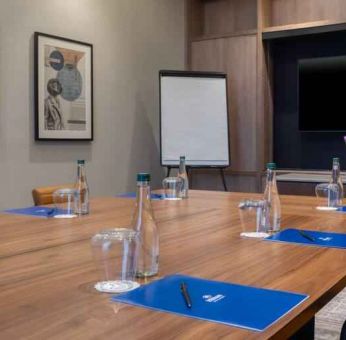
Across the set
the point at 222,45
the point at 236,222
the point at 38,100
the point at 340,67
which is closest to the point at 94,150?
the point at 38,100

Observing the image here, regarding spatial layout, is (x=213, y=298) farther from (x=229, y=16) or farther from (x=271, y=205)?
(x=229, y=16)

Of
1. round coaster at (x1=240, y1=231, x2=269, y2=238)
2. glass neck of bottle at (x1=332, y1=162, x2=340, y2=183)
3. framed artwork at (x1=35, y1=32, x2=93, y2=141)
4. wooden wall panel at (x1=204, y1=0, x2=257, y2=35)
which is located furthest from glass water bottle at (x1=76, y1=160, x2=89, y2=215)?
wooden wall panel at (x1=204, y1=0, x2=257, y2=35)

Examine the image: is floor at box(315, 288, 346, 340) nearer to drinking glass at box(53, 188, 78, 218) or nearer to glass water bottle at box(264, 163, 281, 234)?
glass water bottle at box(264, 163, 281, 234)

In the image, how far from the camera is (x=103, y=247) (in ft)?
3.73

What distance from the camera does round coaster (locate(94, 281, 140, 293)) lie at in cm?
108

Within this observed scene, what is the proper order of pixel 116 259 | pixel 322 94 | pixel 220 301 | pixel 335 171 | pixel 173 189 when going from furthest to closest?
pixel 322 94
pixel 173 189
pixel 335 171
pixel 116 259
pixel 220 301

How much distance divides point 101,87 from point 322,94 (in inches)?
87.7

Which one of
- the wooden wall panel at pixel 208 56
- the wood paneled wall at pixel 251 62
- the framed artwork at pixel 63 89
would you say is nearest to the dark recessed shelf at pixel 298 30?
the wood paneled wall at pixel 251 62

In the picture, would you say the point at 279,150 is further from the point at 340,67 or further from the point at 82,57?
the point at 82,57

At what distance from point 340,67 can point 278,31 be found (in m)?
0.71

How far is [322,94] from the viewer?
5.30 m

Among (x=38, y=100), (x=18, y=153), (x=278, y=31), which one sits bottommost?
(x=18, y=153)

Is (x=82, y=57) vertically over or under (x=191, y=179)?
over

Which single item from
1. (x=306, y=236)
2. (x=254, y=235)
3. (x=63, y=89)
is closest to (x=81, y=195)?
(x=254, y=235)
